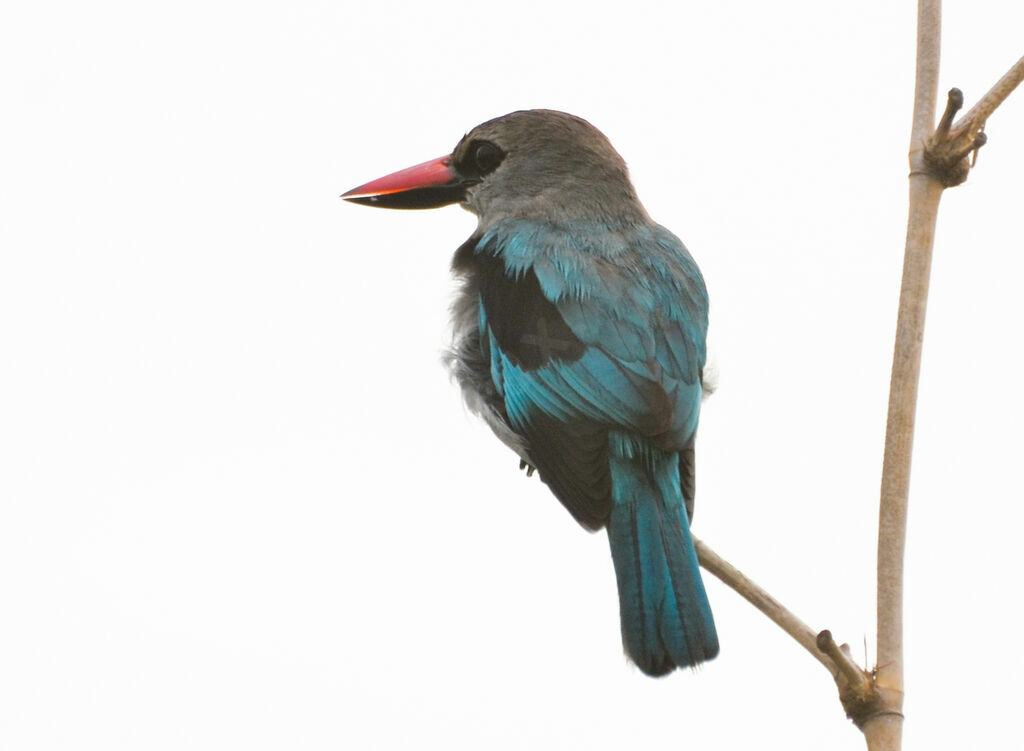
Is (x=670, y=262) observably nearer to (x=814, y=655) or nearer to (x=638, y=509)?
(x=638, y=509)

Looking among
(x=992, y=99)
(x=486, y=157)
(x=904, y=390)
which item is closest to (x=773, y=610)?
(x=904, y=390)

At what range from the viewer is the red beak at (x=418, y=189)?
5.22 m

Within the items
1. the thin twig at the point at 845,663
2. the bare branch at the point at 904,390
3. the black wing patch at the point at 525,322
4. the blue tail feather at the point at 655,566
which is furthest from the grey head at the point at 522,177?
the thin twig at the point at 845,663

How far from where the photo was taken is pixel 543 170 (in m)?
5.03

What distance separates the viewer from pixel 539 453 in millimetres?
3951

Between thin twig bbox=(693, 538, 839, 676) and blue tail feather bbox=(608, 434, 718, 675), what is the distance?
113 mm

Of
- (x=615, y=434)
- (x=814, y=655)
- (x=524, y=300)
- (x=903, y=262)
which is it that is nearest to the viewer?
(x=814, y=655)

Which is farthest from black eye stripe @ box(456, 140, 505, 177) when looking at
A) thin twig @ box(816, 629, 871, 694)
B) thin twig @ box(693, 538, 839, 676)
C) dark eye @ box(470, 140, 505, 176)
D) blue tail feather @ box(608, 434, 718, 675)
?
thin twig @ box(816, 629, 871, 694)

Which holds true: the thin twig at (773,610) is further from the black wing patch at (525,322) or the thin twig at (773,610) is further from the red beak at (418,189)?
the red beak at (418,189)

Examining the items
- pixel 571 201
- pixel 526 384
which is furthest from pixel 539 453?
pixel 571 201

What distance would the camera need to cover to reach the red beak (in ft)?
17.1

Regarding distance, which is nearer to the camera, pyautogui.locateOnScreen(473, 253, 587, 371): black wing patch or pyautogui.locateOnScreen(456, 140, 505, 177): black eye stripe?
pyautogui.locateOnScreen(473, 253, 587, 371): black wing patch

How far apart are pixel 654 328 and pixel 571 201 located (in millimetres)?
910

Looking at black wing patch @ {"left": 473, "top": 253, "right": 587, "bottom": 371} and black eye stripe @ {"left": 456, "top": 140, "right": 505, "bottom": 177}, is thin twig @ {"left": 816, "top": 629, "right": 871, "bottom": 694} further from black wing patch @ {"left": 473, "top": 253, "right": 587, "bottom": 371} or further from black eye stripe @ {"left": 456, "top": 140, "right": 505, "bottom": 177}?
black eye stripe @ {"left": 456, "top": 140, "right": 505, "bottom": 177}
